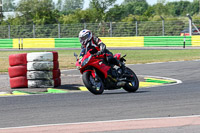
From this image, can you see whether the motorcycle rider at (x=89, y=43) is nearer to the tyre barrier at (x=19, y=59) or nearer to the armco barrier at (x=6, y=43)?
the tyre barrier at (x=19, y=59)

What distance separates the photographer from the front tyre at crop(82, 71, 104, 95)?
960 cm

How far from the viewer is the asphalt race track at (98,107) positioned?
6.98 meters

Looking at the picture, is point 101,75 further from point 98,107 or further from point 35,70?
point 35,70

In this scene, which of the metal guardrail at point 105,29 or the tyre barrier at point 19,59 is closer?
the tyre barrier at point 19,59

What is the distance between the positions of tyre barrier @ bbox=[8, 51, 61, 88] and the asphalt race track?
1.33m

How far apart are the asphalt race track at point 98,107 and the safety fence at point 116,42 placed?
72.3ft

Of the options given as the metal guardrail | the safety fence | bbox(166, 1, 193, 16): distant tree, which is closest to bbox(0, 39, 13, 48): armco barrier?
the safety fence

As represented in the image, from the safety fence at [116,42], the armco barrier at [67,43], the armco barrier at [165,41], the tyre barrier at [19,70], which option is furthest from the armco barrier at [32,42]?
the tyre barrier at [19,70]

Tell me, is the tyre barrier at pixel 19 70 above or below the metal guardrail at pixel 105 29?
below

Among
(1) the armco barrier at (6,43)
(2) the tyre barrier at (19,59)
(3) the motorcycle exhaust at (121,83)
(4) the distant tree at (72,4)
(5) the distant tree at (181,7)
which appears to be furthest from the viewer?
(4) the distant tree at (72,4)

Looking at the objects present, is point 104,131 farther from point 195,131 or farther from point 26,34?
point 26,34

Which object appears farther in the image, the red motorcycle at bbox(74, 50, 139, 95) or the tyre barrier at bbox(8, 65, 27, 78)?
the tyre barrier at bbox(8, 65, 27, 78)

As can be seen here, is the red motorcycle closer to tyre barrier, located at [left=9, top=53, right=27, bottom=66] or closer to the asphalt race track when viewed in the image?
the asphalt race track

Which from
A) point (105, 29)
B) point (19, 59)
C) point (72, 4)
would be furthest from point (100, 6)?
point (72, 4)
